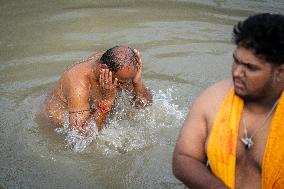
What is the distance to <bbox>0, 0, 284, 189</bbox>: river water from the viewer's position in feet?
13.3

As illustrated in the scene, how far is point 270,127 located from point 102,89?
218 cm

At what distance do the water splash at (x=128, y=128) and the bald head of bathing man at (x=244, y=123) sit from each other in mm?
1895

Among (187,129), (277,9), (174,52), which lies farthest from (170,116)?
(277,9)

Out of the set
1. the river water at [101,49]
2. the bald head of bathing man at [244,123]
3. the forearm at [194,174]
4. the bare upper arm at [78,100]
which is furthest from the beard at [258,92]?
the bare upper arm at [78,100]

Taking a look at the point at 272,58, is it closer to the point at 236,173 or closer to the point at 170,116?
→ the point at 236,173

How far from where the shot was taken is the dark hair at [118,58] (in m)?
3.94

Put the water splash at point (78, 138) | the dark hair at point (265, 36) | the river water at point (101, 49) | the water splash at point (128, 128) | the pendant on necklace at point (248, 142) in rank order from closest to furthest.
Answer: the dark hair at point (265, 36), the pendant on necklace at point (248, 142), the river water at point (101, 49), the water splash at point (78, 138), the water splash at point (128, 128)

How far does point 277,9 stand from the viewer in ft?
27.2

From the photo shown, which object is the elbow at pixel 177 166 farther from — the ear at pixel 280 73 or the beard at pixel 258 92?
the ear at pixel 280 73

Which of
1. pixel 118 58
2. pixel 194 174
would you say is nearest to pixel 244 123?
pixel 194 174

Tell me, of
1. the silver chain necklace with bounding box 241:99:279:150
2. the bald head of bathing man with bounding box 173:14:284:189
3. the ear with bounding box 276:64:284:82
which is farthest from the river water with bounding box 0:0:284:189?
the ear with bounding box 276:64:284:82

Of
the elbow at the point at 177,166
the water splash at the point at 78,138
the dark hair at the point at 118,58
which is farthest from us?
the water splash at the point at 78,138

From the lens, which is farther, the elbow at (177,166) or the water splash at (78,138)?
the water splash at (78,138)

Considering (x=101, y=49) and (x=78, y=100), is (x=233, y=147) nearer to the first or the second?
(x=78, y=100)
